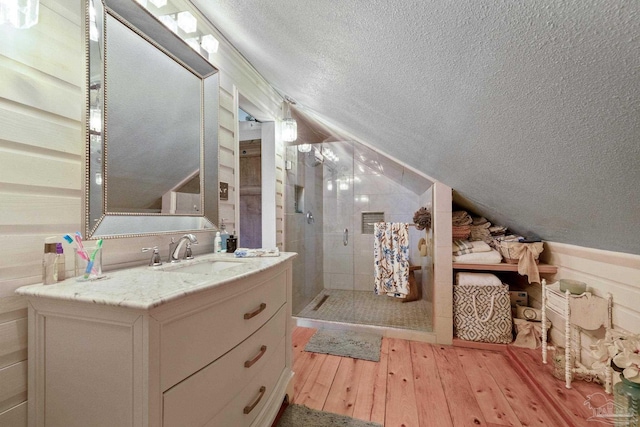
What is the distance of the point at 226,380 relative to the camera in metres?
0.92

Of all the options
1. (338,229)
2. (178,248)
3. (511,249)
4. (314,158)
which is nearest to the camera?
(178,248)

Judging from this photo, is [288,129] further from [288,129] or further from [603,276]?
[603,276]

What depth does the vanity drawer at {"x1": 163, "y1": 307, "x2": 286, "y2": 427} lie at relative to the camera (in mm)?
737

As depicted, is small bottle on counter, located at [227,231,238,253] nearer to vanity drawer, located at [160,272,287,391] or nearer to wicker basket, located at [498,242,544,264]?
vanity drawer, located at [160,272,287,391]

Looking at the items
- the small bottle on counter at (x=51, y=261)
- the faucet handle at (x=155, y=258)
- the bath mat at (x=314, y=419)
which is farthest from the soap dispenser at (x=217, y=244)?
the bath mat at (x=314, y=419)

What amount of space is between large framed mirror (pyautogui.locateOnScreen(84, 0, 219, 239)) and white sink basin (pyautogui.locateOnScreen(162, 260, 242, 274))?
224mm

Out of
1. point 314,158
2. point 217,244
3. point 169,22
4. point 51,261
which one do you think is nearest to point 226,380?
point 51,261

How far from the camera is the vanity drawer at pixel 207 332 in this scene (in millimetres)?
710

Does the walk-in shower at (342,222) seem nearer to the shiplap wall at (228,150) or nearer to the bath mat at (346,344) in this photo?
the bath mat at (346,344)

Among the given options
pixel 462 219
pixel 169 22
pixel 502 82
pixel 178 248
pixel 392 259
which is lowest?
pixel 392 259

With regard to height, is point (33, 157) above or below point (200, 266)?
above

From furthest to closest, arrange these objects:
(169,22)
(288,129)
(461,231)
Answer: (288,129) < (461,231) < (169,22)

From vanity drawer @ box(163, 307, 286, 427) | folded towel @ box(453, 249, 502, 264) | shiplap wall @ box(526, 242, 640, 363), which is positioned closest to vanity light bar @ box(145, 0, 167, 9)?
vanity drawer @ box(163, 307, 286, 427)

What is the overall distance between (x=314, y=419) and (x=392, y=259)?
1.70 metres
